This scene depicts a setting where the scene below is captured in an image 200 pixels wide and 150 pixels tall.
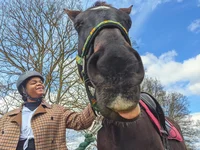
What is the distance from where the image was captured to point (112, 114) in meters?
2.09

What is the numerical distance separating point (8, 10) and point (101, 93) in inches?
496

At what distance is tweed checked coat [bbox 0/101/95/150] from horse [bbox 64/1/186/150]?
75 cm

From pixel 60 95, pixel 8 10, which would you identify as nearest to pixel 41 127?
pixel 60 95

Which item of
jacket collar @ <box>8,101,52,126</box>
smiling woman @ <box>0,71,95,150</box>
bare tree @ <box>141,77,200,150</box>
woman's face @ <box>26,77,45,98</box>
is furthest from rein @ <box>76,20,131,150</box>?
bare tree @ <box>141,77,200,150</box>

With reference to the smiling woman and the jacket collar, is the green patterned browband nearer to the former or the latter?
the smiling woman

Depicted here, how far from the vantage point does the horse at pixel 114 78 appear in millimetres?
1809

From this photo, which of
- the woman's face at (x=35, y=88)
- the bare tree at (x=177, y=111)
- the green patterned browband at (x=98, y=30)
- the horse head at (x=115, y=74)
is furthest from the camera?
the bare tree at (x=177, y=111)

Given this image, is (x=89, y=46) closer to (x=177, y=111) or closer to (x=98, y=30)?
(x=98, y=30)

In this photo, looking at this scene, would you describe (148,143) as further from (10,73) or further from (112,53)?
(10,73)

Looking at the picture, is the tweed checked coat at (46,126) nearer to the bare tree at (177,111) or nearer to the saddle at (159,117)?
the saddle at (159,117)

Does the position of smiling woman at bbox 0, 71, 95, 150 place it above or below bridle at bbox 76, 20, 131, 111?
below

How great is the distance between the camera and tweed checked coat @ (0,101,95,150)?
3.26 meters

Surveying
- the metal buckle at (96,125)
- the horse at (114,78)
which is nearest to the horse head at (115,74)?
the horse at (114,78)

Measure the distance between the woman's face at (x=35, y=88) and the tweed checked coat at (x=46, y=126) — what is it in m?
0.19
